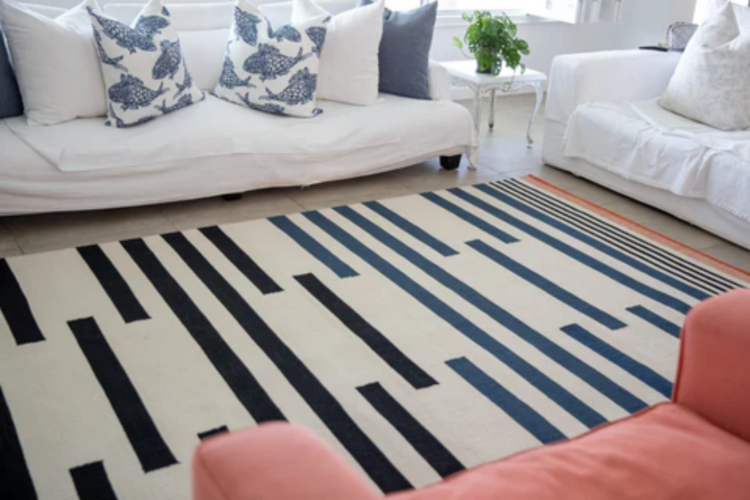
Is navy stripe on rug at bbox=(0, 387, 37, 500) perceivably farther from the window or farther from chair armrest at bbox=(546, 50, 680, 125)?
the window

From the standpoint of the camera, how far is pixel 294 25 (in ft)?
12.3

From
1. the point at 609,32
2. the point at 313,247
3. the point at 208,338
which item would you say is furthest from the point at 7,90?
the point at 609,32

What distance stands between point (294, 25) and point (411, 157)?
2.70ft

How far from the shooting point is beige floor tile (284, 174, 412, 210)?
371 centimetres

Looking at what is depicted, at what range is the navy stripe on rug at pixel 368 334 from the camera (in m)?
2.38

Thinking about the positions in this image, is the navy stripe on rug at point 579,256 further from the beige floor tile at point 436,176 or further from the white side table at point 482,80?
the white side table at point 482,80

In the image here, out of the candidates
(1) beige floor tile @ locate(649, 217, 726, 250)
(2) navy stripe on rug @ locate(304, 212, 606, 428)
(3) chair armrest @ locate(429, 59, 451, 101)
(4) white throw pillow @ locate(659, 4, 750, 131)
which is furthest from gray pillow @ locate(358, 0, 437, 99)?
(1) beige floor tile @ locate(649, 217, 726, 250)

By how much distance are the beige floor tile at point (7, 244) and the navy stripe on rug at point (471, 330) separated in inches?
46.2

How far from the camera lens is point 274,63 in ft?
12.2

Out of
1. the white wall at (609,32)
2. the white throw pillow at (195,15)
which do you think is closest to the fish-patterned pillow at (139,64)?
the white throw pillow at (195,15)

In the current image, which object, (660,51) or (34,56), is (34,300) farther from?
(660,51)

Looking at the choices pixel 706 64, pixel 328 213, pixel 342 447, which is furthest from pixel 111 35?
pixel 706 64

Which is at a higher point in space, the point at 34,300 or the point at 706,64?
the point at 706,64

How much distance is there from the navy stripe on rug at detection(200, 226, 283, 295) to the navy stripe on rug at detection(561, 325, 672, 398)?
1023 mm
